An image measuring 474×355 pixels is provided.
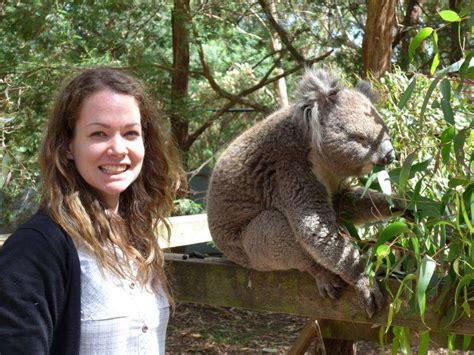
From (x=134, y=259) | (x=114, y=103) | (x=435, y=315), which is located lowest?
(x=435, y=315)

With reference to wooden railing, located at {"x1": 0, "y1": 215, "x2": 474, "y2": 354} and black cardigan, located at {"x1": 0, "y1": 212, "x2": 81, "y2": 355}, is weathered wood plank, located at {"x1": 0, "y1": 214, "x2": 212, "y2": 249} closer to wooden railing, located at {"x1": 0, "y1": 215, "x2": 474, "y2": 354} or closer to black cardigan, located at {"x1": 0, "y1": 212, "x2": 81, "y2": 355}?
wooden railing, located at {"x1": 0, "y1": 215, "x2": 474, "y2": 354}

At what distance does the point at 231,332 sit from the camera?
688cm

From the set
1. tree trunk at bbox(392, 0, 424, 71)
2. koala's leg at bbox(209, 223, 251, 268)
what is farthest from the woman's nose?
tree trunk at bbox(392, 0, 424, 71)

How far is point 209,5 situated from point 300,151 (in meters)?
4.22

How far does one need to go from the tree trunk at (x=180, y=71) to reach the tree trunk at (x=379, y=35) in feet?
5.60

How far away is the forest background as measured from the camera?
204cm

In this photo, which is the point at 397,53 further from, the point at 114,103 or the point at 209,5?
the point at 114,103

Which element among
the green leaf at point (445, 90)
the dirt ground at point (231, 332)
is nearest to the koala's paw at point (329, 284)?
the green leaf at point (445, 90)

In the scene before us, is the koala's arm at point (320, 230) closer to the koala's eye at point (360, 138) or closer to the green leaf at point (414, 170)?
the koala's eye at point (360, 138)

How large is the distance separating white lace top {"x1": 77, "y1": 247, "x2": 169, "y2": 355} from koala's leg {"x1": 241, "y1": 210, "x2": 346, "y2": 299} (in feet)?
2.97

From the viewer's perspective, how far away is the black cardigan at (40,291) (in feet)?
4.76

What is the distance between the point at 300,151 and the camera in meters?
3.03

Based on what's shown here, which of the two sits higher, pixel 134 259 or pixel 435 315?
pixel 134 259

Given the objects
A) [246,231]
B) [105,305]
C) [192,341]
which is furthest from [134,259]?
[192,341]
